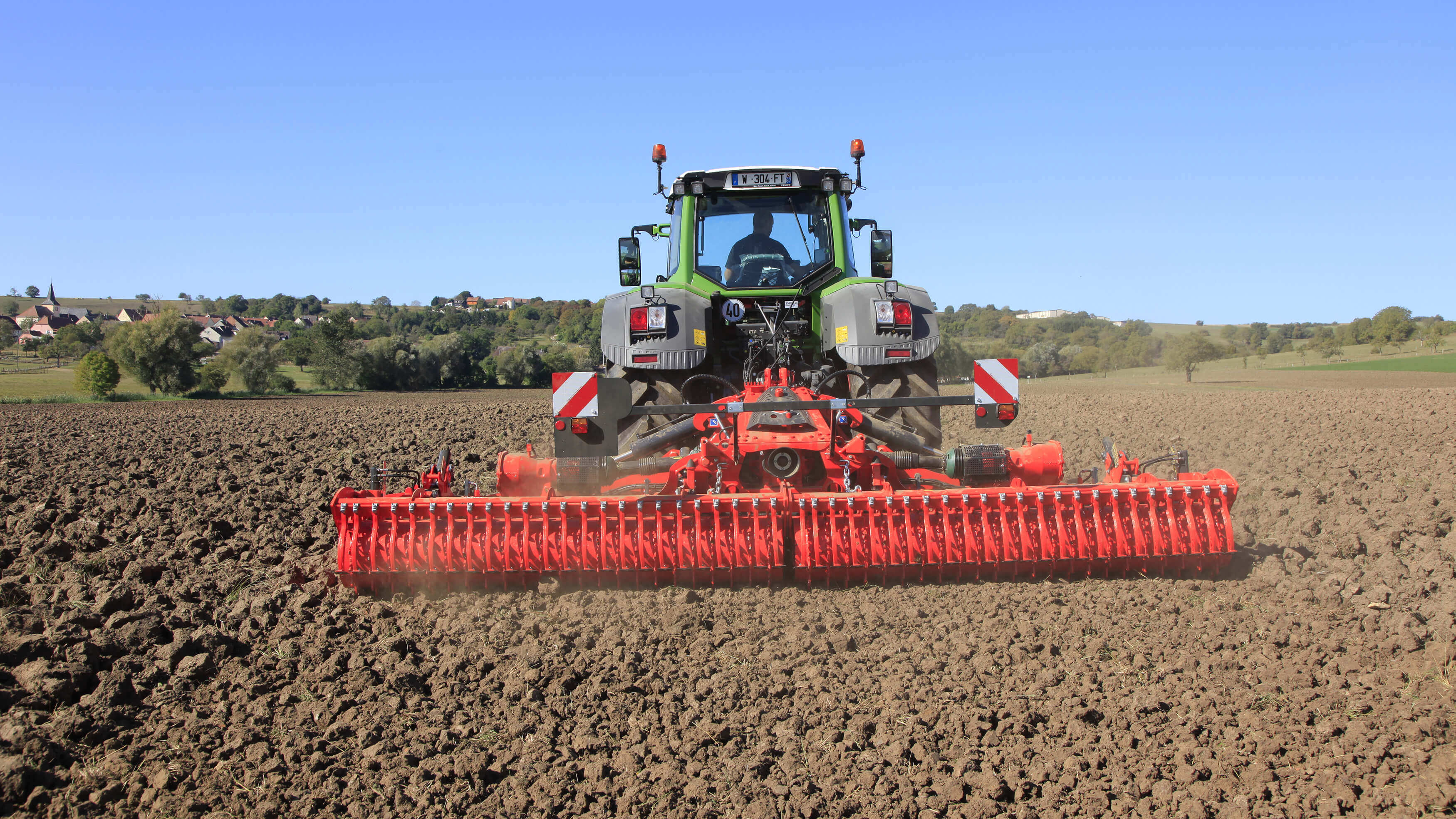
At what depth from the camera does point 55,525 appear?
6.77 metres

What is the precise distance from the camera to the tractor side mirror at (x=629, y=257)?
7.27 metres

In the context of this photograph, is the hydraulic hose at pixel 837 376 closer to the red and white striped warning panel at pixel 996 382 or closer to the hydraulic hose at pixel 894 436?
the hydraulic hose at pixel 894 436

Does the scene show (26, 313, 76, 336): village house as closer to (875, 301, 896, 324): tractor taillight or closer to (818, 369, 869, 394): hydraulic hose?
(818, 369, 869, 394): hydraulic hose

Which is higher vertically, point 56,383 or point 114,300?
point 114,300

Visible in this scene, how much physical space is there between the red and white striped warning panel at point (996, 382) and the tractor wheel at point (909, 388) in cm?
95

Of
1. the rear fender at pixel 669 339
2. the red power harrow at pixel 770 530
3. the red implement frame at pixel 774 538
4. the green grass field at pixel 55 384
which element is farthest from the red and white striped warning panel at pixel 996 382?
the green grass field at pixel 55 384

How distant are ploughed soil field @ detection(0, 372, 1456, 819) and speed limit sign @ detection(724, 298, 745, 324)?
2207mm

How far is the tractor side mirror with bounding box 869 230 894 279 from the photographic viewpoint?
720 cm

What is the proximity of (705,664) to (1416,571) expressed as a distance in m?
3.87

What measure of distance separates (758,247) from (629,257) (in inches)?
44.9

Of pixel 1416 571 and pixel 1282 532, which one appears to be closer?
pixel 1416 571

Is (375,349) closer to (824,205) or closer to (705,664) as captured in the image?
(824,205)

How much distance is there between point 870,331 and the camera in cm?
582

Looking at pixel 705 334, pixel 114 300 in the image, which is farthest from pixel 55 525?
pixel 114 300
